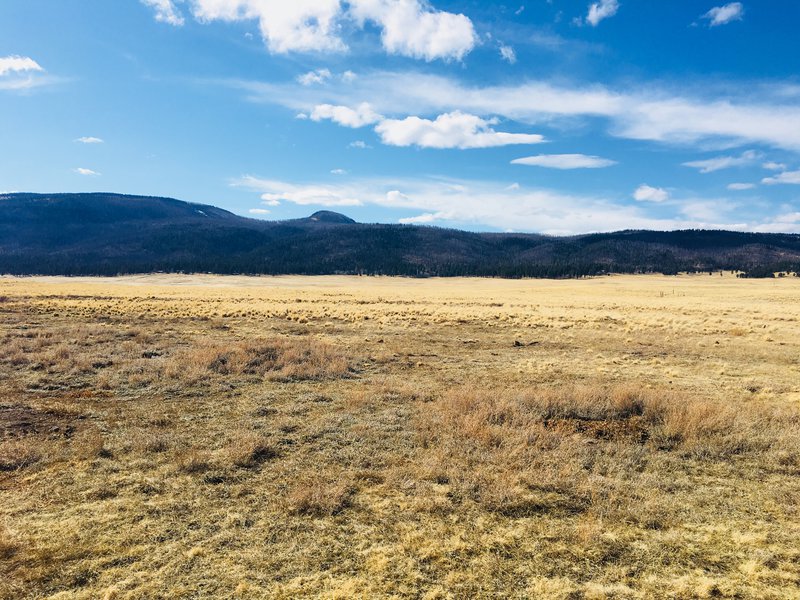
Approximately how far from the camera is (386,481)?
800cm

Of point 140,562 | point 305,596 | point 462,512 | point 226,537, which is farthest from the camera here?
point 462,512

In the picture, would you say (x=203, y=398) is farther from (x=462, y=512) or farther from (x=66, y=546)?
(x=462, y=512)

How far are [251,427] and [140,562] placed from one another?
512 centimetres

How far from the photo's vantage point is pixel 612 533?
6492mm

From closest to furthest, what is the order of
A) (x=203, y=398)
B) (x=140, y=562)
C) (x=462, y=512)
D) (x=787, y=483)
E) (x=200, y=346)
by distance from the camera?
(x=140, y=562), (x=462, y=512), (x=787, y=483), (x=203, y=398), (x=200, y=346)

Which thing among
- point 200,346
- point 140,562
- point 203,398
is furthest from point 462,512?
point 200,346

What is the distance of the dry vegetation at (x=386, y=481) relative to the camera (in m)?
5.58

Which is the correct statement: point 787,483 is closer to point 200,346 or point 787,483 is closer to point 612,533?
point 612,533

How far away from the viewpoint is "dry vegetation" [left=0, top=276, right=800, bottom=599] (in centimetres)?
558

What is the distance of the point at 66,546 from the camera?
6.01 m

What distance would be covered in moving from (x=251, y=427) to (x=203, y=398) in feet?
11.3

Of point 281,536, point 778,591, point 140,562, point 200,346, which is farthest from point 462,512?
point 200,346

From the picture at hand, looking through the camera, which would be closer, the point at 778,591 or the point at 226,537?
the point at 778,591

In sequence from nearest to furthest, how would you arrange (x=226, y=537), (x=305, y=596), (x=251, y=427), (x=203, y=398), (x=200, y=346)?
(x=305, y=596)
(x=226, y=537)
(x=251, y=427)
(x=203, y=398)
(x=200, y=346)
